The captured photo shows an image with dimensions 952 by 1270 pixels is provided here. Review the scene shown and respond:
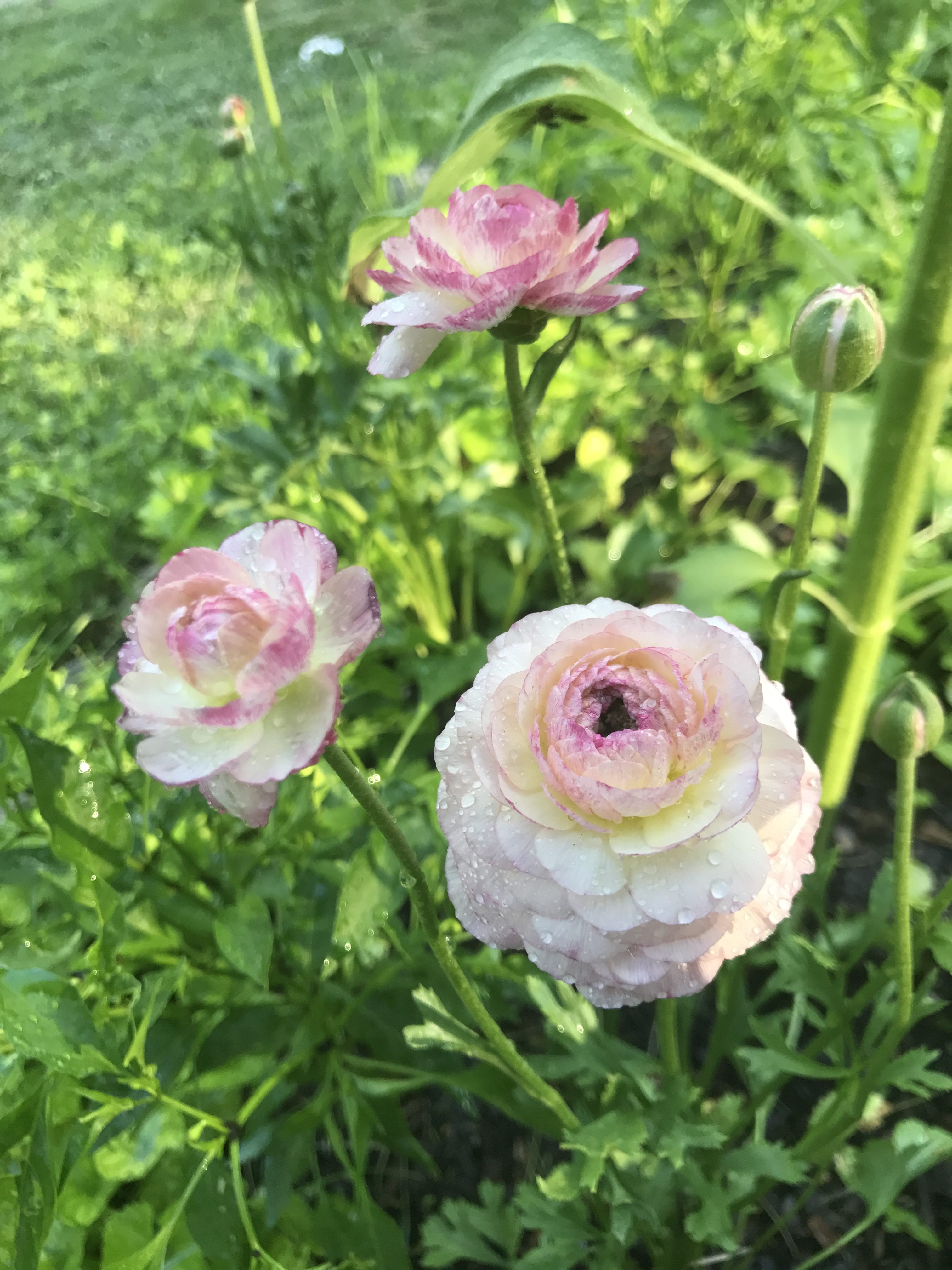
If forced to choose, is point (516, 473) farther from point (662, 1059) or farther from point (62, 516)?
point (662, 1059)

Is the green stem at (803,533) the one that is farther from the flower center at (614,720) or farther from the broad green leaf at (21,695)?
the broad green leaf at (21,695)

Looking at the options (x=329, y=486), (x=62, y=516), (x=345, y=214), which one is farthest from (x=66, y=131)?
(x=329, y=486)

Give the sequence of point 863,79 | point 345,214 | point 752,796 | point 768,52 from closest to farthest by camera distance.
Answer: point 752,796, point 863,79, point 768,52, point 345,214

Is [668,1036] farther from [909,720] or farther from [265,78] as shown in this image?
[265,78]

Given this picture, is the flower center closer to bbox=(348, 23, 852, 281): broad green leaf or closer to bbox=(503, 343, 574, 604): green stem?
bbox=(503, 343, 574, 604): green stem

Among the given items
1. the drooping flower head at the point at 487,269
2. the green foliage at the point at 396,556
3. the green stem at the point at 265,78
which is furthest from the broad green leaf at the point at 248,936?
the green stem at the point at 265,78

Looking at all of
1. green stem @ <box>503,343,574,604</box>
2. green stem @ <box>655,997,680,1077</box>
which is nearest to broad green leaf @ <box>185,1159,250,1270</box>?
green stem @ <box>655,997,680,1077</box>
